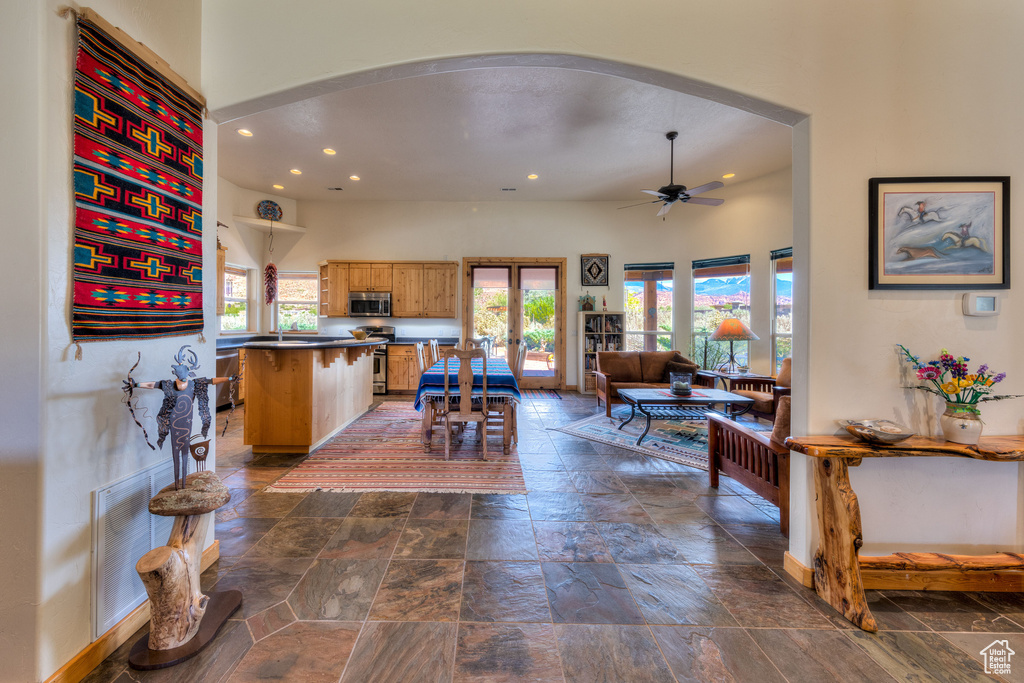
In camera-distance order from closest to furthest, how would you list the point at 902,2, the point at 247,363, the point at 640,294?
the point at 902,2 < the point at 247,363 < the point at 640,294

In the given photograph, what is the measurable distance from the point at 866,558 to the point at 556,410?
13.1 feet

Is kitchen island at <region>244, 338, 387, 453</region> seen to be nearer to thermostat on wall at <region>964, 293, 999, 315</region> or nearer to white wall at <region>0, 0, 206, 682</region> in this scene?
white wall at <region>0, 0, 206, 682</region>

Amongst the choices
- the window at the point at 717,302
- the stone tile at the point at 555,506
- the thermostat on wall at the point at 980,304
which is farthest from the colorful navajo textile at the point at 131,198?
the window at the point at 717,302

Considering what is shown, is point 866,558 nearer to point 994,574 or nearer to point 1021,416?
point 994,574

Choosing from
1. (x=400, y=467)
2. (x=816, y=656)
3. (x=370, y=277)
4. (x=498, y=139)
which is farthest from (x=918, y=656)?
(x=370, y=277)

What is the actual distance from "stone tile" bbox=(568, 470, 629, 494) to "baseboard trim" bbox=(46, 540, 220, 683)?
239 centimetres

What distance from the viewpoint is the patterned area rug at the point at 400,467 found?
2.93 m

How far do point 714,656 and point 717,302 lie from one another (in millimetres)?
6265

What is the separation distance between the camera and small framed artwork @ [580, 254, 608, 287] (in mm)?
7285

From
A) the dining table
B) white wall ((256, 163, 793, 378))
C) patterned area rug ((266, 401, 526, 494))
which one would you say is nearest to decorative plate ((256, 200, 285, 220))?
white wall ((256, 163, 793, 378))

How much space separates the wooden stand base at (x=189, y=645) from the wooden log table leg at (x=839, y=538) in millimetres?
2544

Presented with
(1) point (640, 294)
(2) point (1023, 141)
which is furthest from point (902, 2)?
(1) point (640, 294)

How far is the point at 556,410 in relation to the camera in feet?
18.6

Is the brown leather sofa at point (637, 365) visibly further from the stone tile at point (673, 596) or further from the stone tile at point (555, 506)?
the stone tile at point (673, 596)
